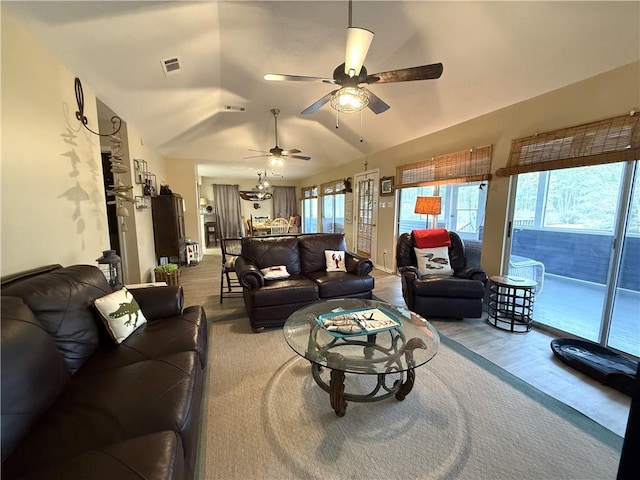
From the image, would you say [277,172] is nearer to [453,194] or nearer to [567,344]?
[453,194]

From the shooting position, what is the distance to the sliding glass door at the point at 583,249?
7.35 feet

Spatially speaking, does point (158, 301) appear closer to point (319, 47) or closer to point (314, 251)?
point (314, 251)

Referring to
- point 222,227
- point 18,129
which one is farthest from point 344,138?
point 222,227

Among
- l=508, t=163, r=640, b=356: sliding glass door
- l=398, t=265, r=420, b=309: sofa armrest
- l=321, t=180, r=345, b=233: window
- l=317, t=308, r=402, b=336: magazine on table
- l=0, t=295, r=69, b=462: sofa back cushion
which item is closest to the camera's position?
l=0, t=295, r=69, b=462: sofa back cushion

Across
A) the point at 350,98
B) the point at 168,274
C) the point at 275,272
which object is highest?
the point at 350,98

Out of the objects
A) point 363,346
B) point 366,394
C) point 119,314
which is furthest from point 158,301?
point 366,394

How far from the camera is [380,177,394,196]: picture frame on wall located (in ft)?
16.4

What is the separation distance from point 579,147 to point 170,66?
4131 millimetres

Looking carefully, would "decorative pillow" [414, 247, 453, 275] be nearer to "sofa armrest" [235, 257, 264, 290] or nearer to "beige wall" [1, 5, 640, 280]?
"beige wall" [1, 5, 640, 280]

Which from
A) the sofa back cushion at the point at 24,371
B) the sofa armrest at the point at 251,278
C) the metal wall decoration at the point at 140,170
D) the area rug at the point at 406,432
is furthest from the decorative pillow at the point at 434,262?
the metal wall decoration at the point at 140,170

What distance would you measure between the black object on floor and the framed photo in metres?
3.32

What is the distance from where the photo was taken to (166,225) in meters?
5.03

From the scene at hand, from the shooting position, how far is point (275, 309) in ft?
9.14

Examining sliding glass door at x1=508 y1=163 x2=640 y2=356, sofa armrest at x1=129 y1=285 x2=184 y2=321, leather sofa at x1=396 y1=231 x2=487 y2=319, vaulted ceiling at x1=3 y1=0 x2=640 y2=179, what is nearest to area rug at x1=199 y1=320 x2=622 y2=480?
sofa armrest at x1=129 y1=285 x2=184 y2=321
